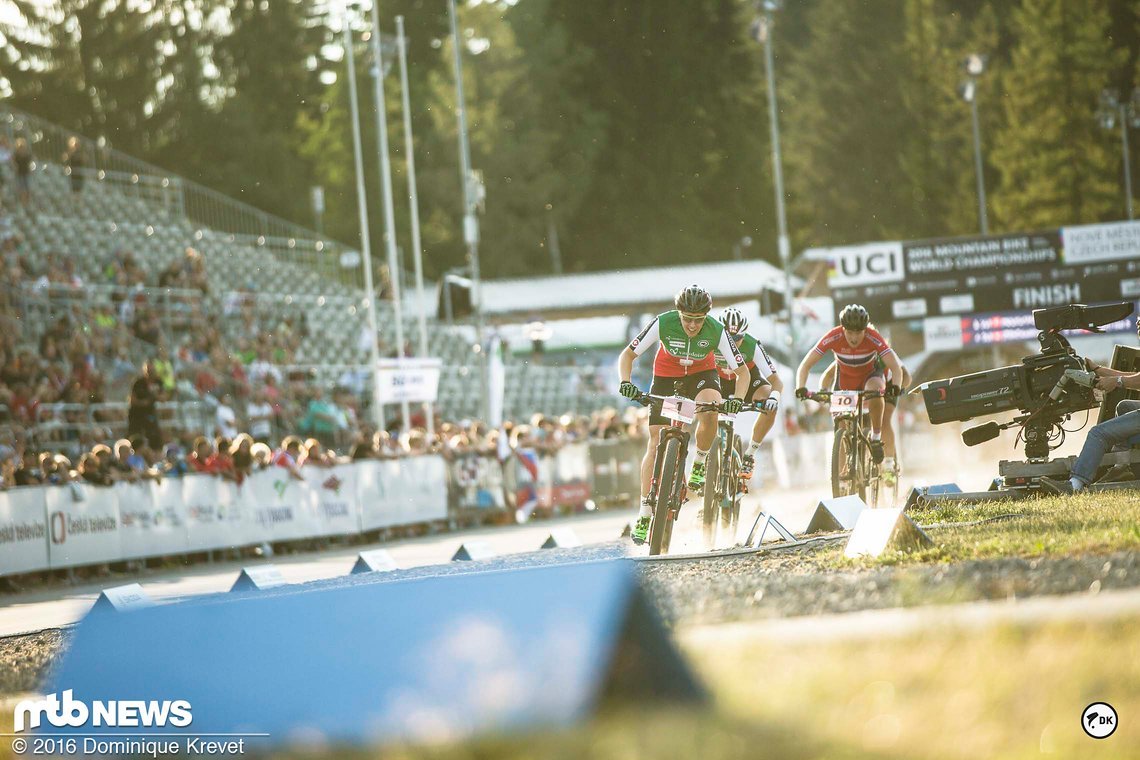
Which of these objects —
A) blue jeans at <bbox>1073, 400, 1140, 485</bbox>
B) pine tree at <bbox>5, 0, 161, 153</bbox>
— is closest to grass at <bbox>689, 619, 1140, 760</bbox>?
blue jeans at <bbox>1073, 400, 1140, 485</bbox>

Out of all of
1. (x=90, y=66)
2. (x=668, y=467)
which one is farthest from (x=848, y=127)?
(x=668, y=467)

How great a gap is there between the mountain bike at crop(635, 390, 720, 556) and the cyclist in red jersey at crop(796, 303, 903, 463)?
3.08m

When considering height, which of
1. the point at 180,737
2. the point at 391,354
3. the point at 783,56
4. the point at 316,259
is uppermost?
the point at 783,56

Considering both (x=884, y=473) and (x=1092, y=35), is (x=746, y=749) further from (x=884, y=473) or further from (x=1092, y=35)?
(x=1092, y=35)

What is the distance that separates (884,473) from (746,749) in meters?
11.2

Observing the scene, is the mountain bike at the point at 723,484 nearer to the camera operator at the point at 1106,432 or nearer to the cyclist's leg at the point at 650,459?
the cyclist's leg at the point at 650,459

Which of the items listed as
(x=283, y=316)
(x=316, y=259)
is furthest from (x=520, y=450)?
(x=316, y=259)

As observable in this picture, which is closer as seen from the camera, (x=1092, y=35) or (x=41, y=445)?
(x=41, y=445)

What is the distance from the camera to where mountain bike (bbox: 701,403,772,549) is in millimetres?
13078

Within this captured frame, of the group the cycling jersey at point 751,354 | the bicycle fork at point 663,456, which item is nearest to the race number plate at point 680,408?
the bicycle fork at point 663,456

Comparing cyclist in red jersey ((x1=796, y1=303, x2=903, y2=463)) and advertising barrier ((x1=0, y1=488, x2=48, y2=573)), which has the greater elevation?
cyclist in red jersey ((x1=796, y1=303, x2=903, y2=463))

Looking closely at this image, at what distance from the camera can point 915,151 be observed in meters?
46.2

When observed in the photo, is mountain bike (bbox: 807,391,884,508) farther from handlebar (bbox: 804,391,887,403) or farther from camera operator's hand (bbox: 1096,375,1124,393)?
camera operator's hand (bbox: 1096,375,1124,393)

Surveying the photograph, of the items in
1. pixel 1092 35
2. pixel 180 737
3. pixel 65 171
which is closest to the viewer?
pixel 180 737
